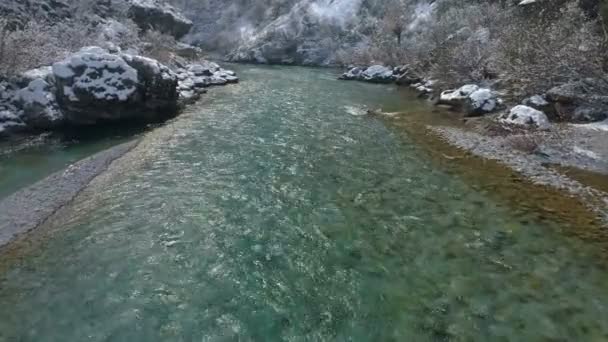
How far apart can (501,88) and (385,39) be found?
22.6m

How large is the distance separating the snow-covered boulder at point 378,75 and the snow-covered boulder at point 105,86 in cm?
1974

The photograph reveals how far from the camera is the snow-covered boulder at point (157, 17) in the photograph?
38000 mm

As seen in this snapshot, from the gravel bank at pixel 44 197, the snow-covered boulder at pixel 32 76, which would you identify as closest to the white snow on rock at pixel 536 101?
the gravel bank at pixel 44 197

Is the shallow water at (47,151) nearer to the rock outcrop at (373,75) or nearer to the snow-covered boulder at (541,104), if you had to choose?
the snow-covered boulder at (541,104)

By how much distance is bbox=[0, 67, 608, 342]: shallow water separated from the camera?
6.82 metres

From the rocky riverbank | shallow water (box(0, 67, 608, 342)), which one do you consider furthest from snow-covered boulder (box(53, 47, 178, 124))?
the rocky riverbank

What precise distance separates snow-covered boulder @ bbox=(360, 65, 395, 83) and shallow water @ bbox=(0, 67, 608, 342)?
71.4 ft

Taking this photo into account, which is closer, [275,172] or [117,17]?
[275,172]

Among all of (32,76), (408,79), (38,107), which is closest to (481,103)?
(408,79)

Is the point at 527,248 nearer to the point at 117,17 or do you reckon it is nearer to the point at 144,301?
the point at 144,301

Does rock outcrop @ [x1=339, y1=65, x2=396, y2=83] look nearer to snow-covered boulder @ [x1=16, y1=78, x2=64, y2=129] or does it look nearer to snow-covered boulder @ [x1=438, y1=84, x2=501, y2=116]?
snow-covered boulder @ [x1=438, y1=84, x2=501, y2=116]

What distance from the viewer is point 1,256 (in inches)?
346

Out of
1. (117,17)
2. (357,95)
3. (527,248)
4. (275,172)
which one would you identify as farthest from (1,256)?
(117,17)

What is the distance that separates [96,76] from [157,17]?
83.6 ft
